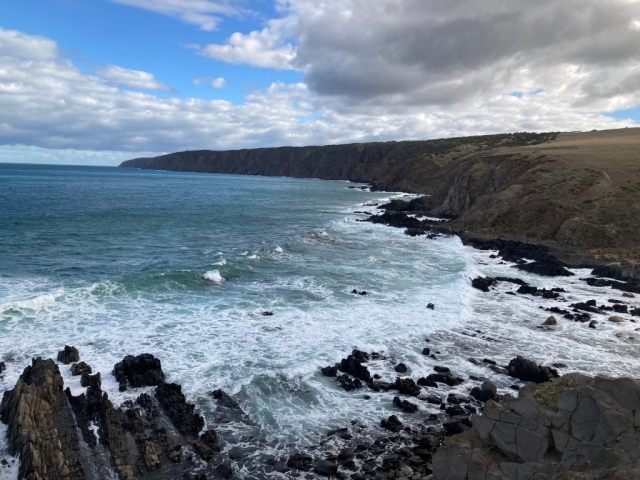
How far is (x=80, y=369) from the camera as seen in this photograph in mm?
18172

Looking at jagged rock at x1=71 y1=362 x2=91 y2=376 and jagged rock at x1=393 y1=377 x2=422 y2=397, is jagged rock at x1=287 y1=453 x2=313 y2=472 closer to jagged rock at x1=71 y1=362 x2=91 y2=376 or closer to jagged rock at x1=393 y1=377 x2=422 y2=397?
jagged rock at x1=393 y1=377 x2=422 y2=397

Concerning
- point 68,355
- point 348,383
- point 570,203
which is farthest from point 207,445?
point 570,203

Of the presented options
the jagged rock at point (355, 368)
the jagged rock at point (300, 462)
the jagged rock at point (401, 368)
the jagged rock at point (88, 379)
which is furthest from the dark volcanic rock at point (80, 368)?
the jagged rock at point (401, 368)

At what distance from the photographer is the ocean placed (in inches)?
707

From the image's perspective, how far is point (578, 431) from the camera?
959 centimetres

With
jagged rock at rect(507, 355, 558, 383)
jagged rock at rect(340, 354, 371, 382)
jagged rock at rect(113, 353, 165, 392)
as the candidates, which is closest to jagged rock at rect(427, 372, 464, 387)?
jagged rock at rect(507, 355, 558, 383)

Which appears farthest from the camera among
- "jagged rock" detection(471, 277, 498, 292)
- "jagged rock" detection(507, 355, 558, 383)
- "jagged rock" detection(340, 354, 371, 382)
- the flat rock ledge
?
"jagged rock" detection(471, 277, 498, 292)

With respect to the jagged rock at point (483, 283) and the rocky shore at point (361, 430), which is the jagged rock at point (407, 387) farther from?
the jagged rock at point (483, 283)

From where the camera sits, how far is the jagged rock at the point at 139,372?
17625 millimetres

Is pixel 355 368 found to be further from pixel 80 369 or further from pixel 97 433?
pixel 80 369

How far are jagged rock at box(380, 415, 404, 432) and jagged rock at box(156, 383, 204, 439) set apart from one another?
6.15 meters

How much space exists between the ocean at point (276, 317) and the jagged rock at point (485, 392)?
839mm

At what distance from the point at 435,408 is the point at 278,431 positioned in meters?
5.87

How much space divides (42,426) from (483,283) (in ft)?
89.4
